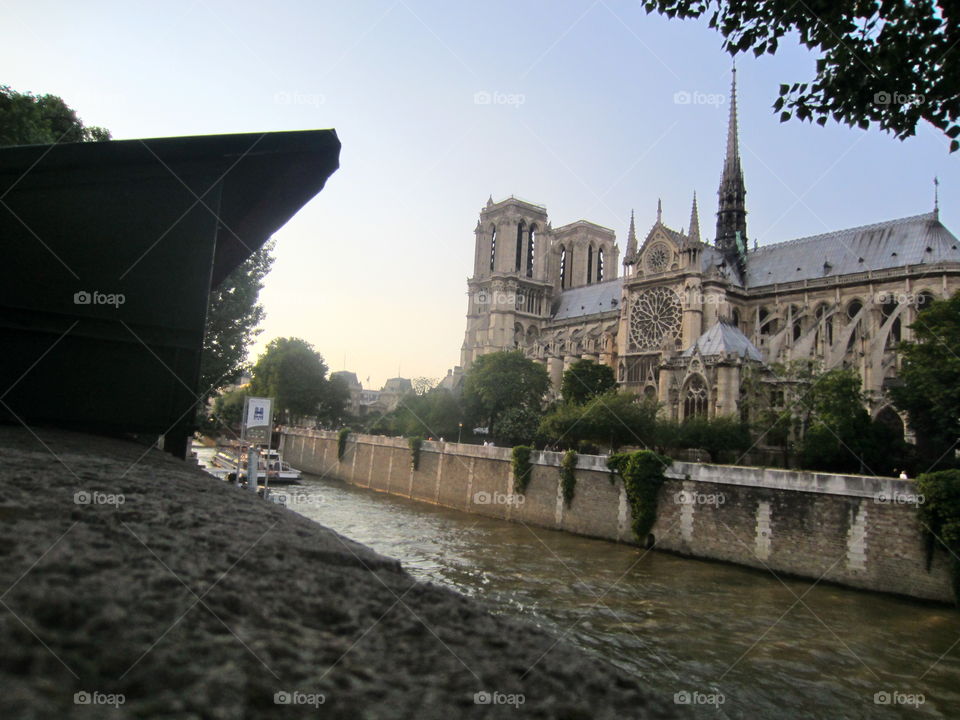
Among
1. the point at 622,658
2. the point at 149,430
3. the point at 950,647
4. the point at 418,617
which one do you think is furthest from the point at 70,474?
the point at 950,647

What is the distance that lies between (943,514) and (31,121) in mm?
25878

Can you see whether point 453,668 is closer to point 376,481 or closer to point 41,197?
point 41,197

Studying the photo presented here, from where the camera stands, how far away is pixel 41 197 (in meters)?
4.94

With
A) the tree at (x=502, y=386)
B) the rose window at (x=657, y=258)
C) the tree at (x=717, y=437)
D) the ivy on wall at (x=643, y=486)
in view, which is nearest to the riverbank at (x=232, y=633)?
the ivy on wall at (x=643, y=486)

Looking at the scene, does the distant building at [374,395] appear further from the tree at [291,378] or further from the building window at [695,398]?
the building window at [695,398]

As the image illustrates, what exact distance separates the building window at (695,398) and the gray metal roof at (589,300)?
34214mm

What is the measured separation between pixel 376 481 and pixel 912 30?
4447 cm
